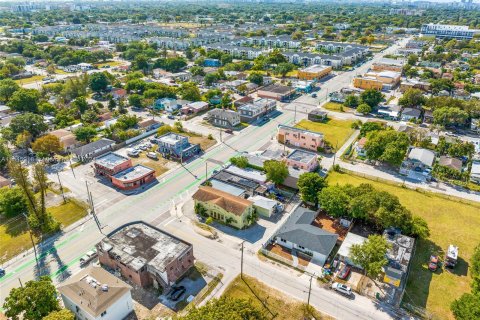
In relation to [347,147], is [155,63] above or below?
above

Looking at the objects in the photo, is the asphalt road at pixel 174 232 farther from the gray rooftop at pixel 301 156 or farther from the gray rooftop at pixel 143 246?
the gray rooftop at pixel 301 156

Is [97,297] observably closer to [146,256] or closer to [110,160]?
[146,256]

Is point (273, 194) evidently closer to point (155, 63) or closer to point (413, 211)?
point (413, 211)

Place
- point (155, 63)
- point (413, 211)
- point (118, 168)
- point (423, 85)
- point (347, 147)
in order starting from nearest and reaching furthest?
1. point (413, 211)
2. point (118, 168)
3. point (347, 147)
4. point (423, 85)
5. point (155, 63)

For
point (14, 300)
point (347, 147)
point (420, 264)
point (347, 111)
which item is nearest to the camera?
point (14, 300)

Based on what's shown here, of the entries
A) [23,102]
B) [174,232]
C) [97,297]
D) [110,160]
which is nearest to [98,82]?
[23,102]

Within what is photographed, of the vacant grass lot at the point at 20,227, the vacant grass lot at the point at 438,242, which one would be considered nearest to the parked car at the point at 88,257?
the vacant grass lot at the point at 20,227

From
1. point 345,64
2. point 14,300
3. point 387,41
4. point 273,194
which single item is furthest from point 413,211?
point 387,41
